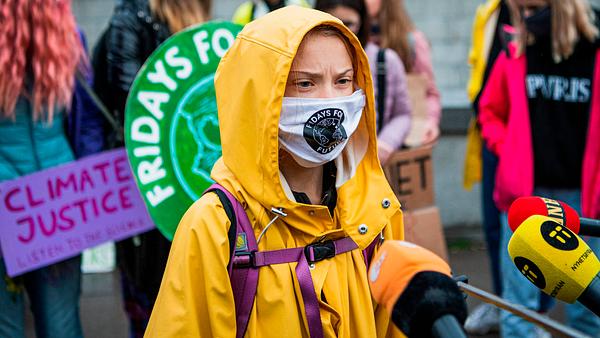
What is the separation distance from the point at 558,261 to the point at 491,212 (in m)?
3.36

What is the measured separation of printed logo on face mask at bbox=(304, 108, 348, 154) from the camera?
241 centimetres

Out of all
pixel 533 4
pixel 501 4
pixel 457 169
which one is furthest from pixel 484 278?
pixel 533 4

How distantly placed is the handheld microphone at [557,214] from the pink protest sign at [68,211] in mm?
2088

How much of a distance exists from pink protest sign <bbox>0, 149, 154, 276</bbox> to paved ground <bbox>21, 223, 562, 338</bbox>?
70.2 inches

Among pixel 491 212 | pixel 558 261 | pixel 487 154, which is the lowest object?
pixel 491 212

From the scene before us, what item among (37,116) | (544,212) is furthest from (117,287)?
(544,212)

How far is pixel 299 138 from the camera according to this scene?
96.0 inches

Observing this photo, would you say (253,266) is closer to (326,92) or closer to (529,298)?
(326,92)

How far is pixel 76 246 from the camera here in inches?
150

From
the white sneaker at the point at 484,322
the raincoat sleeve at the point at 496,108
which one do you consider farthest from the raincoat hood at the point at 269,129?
the white sneaker at the point at 484,322

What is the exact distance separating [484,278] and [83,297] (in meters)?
2.90

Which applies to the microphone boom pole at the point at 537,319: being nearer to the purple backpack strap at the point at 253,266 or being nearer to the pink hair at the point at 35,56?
the purple backpack strap at the point at 253,266

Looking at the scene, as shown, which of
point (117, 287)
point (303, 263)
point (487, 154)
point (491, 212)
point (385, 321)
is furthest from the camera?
point (117, 287)

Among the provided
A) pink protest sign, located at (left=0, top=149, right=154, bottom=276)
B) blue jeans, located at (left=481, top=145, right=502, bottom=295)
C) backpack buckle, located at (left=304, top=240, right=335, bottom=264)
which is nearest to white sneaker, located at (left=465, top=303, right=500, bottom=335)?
blue jeans, located at (left=481, top=145, right=502, bottom=295)
